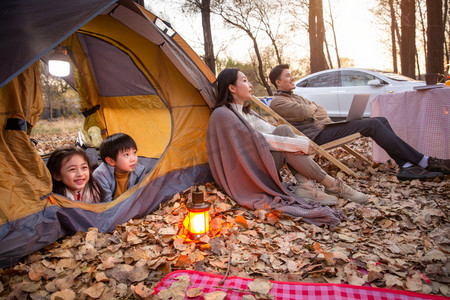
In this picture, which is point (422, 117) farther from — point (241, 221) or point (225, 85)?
point (241, 221)

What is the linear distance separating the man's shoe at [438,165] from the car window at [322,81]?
519cm

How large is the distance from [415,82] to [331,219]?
6.00 meters

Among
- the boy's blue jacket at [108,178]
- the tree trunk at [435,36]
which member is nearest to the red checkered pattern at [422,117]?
the boy's blue jacket at [108,178]

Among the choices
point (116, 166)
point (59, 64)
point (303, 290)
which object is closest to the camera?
point (303, 290)

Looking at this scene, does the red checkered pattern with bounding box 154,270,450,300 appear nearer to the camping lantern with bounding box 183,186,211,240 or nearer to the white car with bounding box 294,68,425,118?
the camping lantern with bounding box 183,186,211,240

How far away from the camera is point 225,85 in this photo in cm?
313

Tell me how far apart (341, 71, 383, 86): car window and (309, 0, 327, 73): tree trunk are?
77.4 inches

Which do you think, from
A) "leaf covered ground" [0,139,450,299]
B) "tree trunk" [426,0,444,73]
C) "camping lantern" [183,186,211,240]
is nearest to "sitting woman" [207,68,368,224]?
"leaf covered ground" [0,139,450,299]

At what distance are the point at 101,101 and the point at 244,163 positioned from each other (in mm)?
2589

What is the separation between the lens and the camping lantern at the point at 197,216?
2219 millimetres

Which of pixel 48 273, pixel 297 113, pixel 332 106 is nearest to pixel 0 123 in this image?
pixel 48 273

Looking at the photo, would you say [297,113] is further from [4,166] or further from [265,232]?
[4,166]

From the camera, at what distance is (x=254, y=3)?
14938mm

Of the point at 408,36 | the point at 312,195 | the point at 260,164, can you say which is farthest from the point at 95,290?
the point at 408,36
